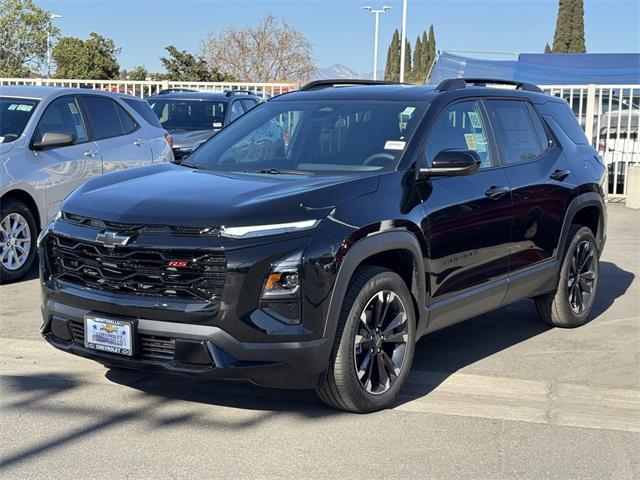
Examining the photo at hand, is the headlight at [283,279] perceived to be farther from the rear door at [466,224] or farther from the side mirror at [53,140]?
the side mirror at [53,140]

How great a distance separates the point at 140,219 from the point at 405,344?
167cm

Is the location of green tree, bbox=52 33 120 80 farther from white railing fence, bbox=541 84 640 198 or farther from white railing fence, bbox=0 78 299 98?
white railing fence, bbox=541 84 640 198

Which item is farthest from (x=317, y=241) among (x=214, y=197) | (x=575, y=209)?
(x=575, y=209)

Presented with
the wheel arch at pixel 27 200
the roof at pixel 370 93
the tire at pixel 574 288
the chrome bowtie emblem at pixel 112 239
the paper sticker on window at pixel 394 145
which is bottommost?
the tire at pixel 574 288

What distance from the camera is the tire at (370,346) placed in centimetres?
437

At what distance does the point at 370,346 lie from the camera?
4617 mm

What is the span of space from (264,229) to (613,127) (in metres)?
13.3

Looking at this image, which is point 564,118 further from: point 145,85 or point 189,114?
point 145,85

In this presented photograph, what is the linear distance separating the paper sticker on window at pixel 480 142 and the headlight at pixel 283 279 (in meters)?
2.12

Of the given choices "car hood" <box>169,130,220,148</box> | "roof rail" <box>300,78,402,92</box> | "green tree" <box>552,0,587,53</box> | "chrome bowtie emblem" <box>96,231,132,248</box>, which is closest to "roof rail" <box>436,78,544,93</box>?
"roof rail" <box>300,78,402,92</box>

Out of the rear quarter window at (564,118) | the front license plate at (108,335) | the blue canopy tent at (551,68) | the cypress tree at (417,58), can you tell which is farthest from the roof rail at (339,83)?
the cypress tree at (417,58)

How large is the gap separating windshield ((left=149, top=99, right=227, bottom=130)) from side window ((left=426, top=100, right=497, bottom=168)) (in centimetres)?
885

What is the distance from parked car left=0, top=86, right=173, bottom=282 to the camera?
7.80 meters

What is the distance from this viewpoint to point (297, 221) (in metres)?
4.19
